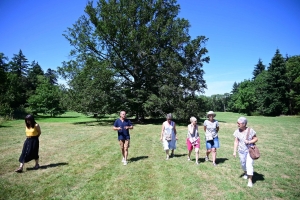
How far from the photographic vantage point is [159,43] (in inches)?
1062

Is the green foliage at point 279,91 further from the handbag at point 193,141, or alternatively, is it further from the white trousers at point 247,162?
the white trousers at point 247,162

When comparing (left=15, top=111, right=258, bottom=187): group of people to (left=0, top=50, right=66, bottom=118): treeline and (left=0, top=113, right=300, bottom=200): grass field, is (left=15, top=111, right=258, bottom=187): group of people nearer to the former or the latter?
(left=0, top=113, right=300, bottom=200): grass field

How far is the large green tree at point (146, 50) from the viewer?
25469 millimetres

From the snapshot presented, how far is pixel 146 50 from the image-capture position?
25734 millimetres

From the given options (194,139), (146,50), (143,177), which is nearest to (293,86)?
(146,50)

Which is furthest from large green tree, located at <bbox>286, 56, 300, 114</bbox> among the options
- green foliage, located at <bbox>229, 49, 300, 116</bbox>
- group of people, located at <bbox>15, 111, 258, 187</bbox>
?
group of people, located at <bbox>15, 111, 258, 187</bbox>

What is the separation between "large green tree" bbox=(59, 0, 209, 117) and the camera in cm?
2547

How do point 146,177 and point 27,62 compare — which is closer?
point 146,177

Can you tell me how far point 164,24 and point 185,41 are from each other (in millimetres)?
3978

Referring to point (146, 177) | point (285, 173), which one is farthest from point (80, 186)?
point (285, 173)

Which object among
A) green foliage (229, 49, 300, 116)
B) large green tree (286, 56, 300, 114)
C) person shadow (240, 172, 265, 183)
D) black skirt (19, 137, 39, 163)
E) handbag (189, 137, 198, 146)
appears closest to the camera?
person shadow (240, 172, 265, 183)

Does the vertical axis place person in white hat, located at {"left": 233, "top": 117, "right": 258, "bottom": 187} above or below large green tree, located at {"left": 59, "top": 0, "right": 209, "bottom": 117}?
below

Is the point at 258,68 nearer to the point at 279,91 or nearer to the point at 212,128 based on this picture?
the point at 279,91

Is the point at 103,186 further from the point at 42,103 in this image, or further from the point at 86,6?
the point at 42,103
